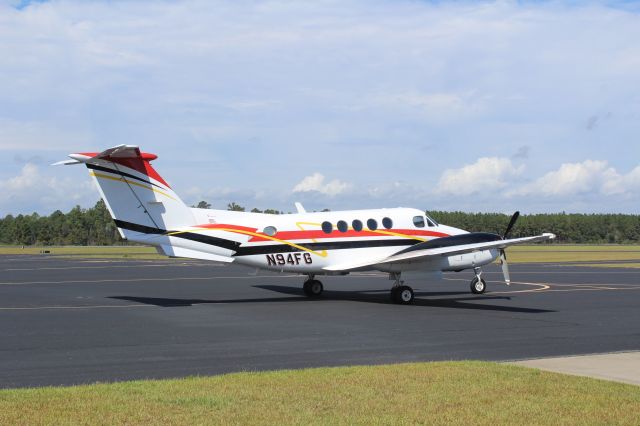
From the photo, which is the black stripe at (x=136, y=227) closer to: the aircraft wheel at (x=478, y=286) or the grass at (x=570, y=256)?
the aircraft wheel at (x=478, y=286)

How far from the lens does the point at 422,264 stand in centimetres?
2698

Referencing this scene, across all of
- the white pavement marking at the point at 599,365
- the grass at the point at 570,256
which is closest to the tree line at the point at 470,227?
the grass at the point at 570,256

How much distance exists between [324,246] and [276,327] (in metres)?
7.76

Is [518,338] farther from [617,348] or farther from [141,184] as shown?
[141,184]

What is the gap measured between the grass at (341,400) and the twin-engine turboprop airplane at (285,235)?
12.9m

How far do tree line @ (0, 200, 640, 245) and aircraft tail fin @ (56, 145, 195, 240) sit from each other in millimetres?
120301

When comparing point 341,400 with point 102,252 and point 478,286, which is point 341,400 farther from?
point 102,252

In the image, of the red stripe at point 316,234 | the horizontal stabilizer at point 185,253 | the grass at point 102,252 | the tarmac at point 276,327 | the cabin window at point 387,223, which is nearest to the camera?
the tarmac at point 276,327

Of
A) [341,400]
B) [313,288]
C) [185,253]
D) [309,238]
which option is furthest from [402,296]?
[341,400]

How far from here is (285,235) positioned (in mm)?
26500

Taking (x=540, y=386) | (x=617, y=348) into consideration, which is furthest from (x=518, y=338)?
(x=540, y=386)

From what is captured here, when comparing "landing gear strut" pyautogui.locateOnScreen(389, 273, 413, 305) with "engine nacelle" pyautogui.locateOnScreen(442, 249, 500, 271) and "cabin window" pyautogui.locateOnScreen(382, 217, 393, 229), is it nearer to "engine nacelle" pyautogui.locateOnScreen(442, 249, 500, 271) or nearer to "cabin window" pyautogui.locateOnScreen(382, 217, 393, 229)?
"engine nacelle" pyautogui.locateOnScreen(442, 249, 500, 271)

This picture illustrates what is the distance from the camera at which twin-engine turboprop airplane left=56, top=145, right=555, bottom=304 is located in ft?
79.6

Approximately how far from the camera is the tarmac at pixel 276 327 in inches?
554
